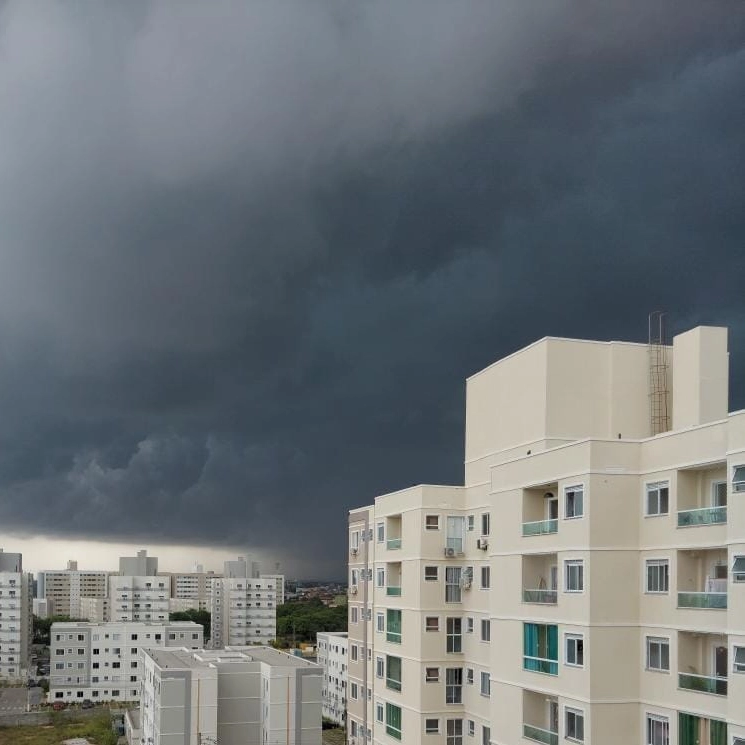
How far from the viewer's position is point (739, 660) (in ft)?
43.3

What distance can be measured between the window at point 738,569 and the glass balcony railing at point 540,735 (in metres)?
5.55

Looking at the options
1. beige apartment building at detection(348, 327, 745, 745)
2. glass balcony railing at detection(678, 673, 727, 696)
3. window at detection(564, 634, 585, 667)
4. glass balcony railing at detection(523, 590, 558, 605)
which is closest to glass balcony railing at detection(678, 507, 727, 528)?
beige apartment building at detection(348, 327, 745, 745)

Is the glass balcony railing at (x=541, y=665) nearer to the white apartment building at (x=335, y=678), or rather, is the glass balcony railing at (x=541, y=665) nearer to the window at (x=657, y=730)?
the window at (x=657, y=730)

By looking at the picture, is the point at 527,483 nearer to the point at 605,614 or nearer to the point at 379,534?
the point at 605,614

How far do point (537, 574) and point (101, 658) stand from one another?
211 feet

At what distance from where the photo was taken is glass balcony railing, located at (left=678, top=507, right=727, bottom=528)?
14445 millimetres

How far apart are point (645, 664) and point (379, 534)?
42.0 feet

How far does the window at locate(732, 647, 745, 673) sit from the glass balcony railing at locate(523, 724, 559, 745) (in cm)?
498

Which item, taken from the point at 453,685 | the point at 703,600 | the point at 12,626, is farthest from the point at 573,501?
the point at 12,626

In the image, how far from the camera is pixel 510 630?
19.1 meters

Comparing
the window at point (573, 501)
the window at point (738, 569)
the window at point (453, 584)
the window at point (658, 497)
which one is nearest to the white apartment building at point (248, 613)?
the window at point (453, 584)

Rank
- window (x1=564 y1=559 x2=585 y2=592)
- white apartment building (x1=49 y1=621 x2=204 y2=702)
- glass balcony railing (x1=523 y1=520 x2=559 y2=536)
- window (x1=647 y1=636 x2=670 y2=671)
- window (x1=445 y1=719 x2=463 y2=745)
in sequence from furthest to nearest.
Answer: white apartment building (x1=49 y1=621 x2=204 y2=702), window (x1=445 y1=719 x2=463 y2=745), glass balcony railing (x1=523 y1=520 x2=559 y2=536), window (x1=564 y1=559 x2=585 y2=592), window (x1=647 y1=636 x2=670 y2=671)

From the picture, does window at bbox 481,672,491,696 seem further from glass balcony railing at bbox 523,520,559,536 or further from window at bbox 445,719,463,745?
glass balcony railing at bbox 523,520,559,536

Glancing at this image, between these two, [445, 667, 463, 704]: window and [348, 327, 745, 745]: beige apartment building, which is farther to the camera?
[445, 667, 463, 704]: window
